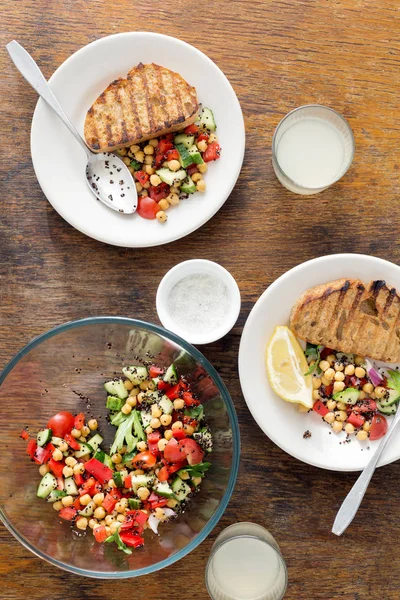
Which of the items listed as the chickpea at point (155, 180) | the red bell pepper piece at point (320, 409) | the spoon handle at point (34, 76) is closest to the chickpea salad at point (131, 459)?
the red bell pepper piece at point (320, 409)

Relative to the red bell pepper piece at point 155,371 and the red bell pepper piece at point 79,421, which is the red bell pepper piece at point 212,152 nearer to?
the red bell pepper piece at point 155,371

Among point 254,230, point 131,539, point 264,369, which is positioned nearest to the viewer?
point 131,539

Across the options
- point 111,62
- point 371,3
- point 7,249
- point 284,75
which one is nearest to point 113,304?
point 7,249

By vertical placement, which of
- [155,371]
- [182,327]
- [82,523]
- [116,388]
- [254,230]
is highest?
[254,230]

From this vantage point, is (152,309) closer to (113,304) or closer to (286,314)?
(113,304)

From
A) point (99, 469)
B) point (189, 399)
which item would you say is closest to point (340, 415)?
point (189, 399)

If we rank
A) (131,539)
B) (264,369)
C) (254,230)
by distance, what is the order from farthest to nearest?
(254,230)
(264,369)
(131,539)

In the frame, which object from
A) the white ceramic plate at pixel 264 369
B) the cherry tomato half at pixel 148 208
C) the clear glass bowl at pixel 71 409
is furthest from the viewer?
the cherry tomato half at pixel 148 208

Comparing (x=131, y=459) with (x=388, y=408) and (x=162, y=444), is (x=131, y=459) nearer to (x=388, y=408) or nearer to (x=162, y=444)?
(x=162, y=444)
